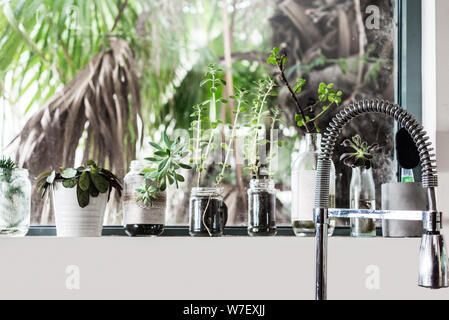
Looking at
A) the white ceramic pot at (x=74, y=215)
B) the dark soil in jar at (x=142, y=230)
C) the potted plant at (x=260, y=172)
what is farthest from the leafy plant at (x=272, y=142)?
the white ceramic pot at (x=74, y=215)

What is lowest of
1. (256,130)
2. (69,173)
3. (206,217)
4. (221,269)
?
(221,269)

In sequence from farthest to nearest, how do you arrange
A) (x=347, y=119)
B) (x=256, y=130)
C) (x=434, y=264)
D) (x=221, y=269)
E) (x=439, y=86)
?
(x=256, y=130) → (x=439, y=86) → (x=221, y=269) → (x=347, y=119) → (x=434, y=264)

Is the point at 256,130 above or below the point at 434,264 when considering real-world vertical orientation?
above

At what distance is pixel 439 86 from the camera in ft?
4.97

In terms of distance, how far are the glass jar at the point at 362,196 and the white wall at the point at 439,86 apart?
0.55 ft

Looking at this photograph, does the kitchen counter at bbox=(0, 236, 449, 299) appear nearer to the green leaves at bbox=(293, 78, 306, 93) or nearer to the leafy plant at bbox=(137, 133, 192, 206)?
the leafy plant at bbox=(137, 133, 192, 206)

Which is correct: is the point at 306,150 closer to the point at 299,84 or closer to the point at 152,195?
the point at 299,84

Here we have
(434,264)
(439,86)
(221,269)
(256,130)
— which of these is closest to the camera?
(434,264)

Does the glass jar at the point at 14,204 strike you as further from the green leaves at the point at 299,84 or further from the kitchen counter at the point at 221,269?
the green leaves at the point at 299,84

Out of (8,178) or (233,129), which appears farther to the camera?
(233,129)

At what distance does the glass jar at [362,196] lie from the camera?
4.96 feet

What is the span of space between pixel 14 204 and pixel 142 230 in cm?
32

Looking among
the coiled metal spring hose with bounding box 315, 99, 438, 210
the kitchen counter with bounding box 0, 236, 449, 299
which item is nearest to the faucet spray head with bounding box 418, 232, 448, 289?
the coiled metal spring hose with bounding box 315, 99, 438, 210

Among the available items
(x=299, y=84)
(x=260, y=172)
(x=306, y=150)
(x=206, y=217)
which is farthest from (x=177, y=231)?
(x=299, y=84)
